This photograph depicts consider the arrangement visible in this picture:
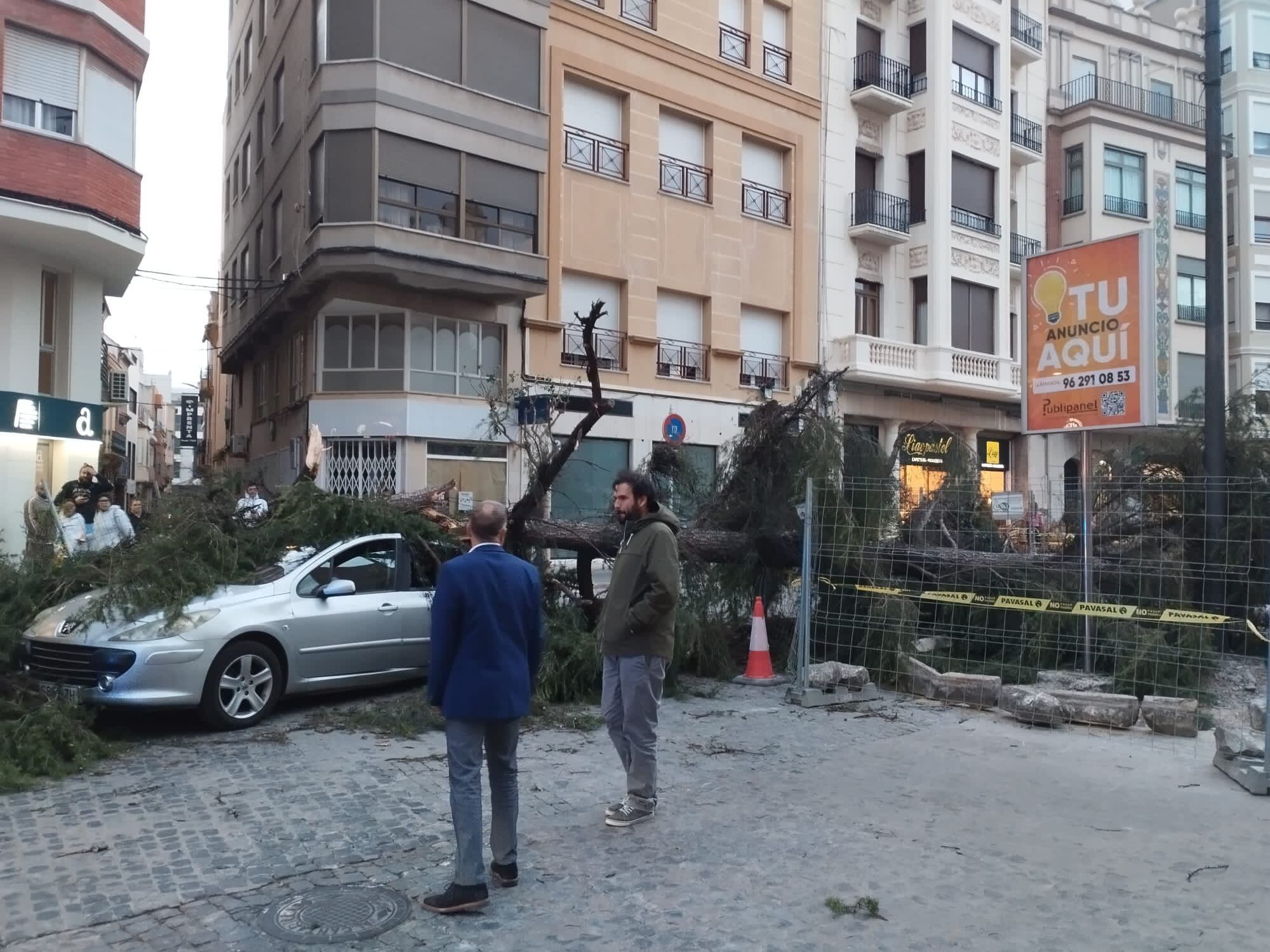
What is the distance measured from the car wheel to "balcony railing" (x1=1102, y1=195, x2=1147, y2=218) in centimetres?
3003

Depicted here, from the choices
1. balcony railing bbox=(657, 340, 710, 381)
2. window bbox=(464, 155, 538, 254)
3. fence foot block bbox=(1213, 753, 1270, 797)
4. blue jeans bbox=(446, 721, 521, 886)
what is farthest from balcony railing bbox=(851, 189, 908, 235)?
blue jeans bbox=(446, 721, 521, 886)

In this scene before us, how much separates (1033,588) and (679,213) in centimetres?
1606

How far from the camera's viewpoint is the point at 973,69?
94.8 ft

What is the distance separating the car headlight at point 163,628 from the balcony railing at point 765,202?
20049 millimetres

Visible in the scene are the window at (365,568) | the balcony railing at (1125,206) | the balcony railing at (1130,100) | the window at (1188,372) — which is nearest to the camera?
the window at (365,568)

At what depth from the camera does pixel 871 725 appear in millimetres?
8273

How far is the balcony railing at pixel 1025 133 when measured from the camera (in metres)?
30.3

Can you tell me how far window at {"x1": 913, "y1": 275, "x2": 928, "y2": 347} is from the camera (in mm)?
28188

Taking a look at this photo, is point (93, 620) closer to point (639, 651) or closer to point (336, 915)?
point (336, 915)

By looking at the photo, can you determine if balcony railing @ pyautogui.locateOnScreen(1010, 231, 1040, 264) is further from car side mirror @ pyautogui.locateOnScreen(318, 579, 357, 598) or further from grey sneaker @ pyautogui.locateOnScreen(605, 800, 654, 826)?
grey sneaker @ pyautogui.locateOnScreen(605, 800, 654, 826)

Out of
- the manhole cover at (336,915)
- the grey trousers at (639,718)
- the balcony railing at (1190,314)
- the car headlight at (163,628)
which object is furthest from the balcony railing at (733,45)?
the manhole cover at (336,915)

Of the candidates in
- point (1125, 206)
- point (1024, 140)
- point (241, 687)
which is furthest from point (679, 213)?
point (241, 687)

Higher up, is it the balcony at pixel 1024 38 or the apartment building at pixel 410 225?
the balcony at pixel 1024 38

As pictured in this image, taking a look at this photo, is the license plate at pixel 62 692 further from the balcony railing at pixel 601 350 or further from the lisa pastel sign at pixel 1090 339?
the balcony railing at pixel 601 350
